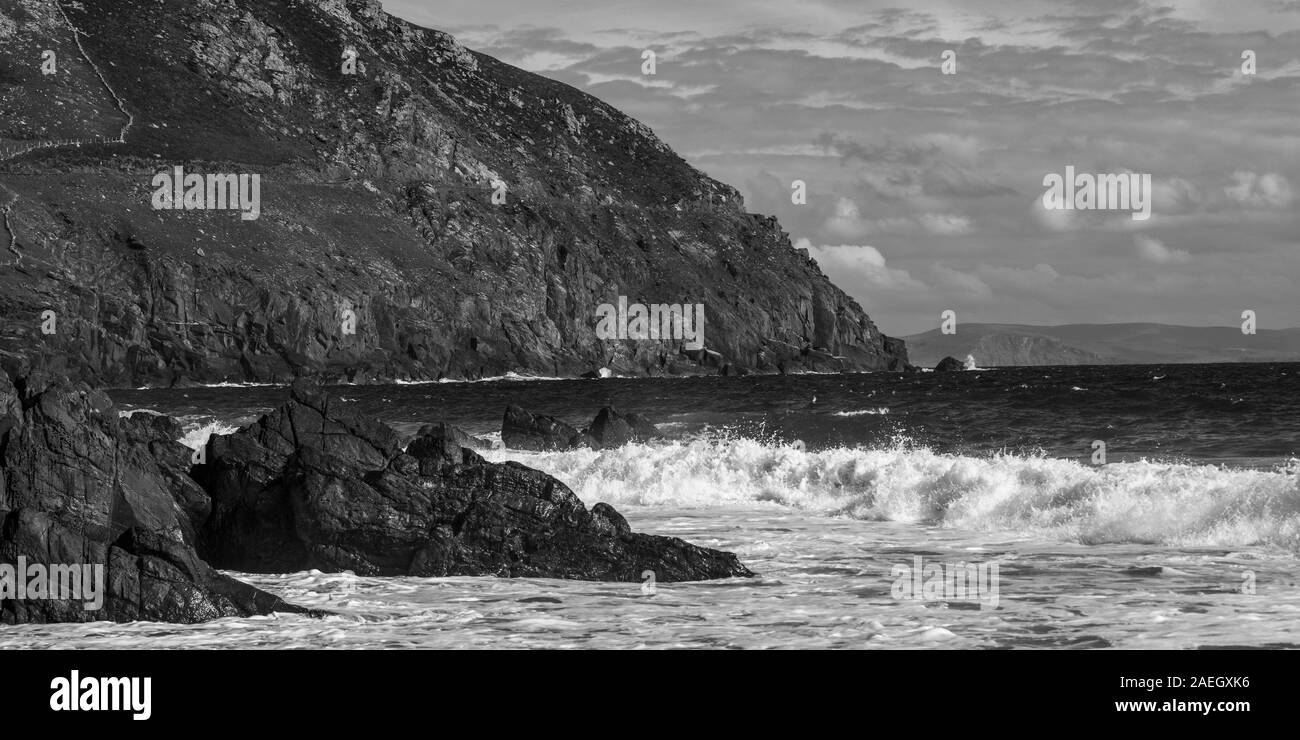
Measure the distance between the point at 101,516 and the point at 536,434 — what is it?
91.1 ft

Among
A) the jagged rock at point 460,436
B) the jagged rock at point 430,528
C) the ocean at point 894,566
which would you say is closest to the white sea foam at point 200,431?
the ocean at point 894,566

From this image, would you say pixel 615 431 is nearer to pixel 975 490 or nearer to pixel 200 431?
pixel 200 431

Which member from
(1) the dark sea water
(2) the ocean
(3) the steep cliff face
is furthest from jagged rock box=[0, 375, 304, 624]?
(3) the steep cliff face

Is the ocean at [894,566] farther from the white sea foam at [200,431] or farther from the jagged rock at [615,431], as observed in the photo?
the jagged rock at [615,431]

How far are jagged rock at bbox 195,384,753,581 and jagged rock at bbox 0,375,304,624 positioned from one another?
4.11ft

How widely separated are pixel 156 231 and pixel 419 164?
5140 cm

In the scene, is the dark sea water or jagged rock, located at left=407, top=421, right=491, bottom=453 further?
the dark sea water

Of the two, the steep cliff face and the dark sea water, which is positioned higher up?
the steep cliff face

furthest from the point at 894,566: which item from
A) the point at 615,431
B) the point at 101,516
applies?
the point at 615,431

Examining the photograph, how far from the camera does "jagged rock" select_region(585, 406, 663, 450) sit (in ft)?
146

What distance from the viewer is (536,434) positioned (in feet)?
147

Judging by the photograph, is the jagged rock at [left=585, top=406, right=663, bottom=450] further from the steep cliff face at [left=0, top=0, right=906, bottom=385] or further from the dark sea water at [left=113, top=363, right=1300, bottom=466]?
the steep cliff face at [left=0, top=0, right=906, bottom=385]

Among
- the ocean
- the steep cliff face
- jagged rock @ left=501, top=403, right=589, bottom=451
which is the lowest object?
the ocean
